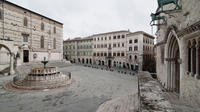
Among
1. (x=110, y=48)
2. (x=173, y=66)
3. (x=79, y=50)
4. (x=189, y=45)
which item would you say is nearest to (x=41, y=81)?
(x=189, y=45)

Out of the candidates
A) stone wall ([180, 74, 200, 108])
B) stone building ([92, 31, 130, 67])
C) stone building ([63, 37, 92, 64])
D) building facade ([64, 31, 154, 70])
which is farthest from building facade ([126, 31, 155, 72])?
stone wall ([180, 74, 200, 108])

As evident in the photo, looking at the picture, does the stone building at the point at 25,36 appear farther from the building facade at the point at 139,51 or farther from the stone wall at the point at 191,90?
the building facade at the point at 139,51

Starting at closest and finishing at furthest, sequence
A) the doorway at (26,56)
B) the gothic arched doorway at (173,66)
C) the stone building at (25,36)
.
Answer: the gothic arched doorway at (173,66) < the stone building at (25,36) < the doorway at (26,56)

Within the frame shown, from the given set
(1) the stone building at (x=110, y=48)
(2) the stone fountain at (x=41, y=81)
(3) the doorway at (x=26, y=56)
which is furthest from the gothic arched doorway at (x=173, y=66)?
(3) the doorway at (x=26, y=56)

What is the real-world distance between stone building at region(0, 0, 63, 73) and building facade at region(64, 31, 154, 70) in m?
13.4

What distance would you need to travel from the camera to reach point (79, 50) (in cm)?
4456

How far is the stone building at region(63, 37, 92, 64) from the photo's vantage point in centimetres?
4191

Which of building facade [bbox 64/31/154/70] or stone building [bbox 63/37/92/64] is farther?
stone building [bbox 63/37/92/64]

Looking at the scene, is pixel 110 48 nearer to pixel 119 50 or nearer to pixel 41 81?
pixel 119 50

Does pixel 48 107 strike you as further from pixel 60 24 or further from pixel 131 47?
pixel 60 24

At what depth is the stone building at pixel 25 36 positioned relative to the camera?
1857cm

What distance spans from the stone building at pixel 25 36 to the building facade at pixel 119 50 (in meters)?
13.4

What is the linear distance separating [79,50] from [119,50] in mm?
20346

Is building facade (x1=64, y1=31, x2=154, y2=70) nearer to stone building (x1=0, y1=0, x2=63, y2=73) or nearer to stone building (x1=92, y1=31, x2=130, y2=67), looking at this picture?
stone building (x1=92, y1=31, x2=130, y2=67)
